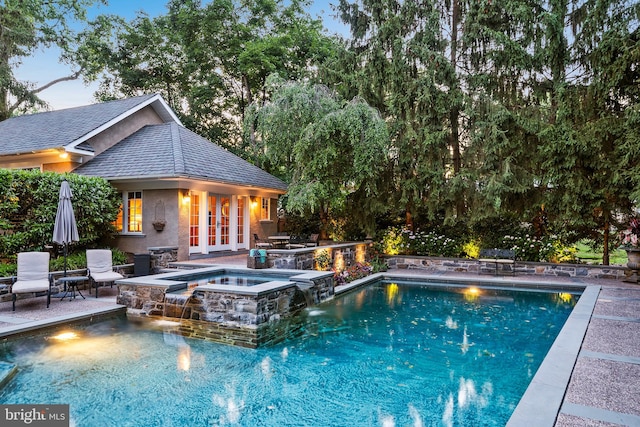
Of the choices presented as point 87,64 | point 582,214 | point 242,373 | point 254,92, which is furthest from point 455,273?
point 87,64

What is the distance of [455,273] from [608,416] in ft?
34.7

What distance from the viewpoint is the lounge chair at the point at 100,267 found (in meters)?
9.50

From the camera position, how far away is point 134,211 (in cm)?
1345

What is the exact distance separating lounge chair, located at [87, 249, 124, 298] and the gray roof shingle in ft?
17.1

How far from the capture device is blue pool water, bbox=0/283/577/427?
4.26 metres

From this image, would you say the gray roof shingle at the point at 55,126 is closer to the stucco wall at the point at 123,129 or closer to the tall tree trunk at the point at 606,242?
the stucco wall at the point at 123,129

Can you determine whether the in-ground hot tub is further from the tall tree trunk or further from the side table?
the tall tree trunk

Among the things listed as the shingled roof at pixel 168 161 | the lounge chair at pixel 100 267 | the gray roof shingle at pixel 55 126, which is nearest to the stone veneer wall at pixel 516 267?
the shingled roof at pixel 168 161

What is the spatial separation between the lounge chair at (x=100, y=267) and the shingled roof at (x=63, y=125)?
201 inches

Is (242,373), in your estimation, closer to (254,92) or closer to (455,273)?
(455,273)

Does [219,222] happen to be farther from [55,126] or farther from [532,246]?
[532,246]

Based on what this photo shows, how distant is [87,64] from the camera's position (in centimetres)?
2455

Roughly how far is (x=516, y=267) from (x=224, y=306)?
34.1 feet

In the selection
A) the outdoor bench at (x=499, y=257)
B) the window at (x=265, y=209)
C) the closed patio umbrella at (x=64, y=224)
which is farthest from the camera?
the window at (x=265, y=209)
